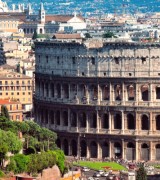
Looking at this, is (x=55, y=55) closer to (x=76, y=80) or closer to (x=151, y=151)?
(x=76, y=80)

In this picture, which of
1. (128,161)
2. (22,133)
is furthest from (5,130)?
(128,161)

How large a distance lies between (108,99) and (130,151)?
25.3ft

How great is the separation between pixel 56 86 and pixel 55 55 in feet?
14.5

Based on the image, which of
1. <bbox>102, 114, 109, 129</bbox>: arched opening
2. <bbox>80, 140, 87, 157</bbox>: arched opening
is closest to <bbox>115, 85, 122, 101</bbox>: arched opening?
<bbox>102, 114, 109, 129</bbox>: arched opening

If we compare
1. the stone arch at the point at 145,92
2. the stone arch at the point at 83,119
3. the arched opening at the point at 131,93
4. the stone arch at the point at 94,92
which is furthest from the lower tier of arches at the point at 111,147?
the stone arch at the point at 145,92

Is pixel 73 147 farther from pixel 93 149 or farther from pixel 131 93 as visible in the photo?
pixel 131 93

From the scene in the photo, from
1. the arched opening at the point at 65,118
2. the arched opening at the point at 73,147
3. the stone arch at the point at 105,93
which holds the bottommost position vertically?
the arched opening at the point at 73,147

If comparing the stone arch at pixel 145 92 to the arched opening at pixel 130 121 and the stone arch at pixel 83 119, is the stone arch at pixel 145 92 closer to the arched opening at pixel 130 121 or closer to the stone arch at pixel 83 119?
the arched opening at pixel 130 121

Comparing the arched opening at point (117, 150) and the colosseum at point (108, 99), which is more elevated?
the colosseum at point (108, 99)

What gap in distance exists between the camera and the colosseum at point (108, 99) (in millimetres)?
181000

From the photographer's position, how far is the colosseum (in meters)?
181

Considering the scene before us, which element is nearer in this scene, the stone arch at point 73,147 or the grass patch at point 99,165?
the grass patch at point 99,165

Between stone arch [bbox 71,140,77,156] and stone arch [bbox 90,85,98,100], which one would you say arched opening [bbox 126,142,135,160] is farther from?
stone arch [bbox 71,140,77,156]

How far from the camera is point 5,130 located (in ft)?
524
